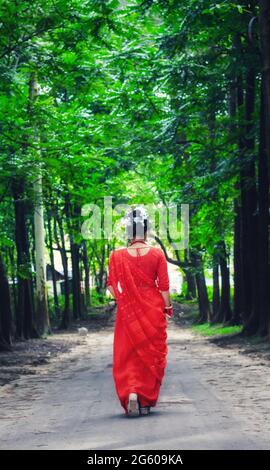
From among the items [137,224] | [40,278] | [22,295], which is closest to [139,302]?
[137,224]

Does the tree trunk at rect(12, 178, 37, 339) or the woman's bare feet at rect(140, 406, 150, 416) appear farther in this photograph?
the tree trunk at rect(12, 178, 37, 339)

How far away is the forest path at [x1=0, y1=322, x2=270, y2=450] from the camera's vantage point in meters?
7.46

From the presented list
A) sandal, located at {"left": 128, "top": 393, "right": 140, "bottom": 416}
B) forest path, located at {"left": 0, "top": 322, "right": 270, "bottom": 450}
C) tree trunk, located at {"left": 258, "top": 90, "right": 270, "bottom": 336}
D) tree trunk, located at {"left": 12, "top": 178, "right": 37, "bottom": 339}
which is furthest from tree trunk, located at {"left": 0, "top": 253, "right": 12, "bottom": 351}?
sandal, located at {"left": 128, "top": 393, "right": 140, "bottom": 416}

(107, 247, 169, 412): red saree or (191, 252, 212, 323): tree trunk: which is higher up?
(107, 247, 169, 412): red saree

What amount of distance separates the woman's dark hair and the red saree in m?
0.21

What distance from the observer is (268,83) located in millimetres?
18156

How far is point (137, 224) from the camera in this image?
10.0 meters

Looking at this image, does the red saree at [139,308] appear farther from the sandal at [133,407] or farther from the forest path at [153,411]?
the forest path at [153,411]

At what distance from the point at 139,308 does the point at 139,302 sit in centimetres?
7

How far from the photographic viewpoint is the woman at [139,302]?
32.4ft

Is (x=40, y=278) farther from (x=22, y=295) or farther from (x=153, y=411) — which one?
(x=153, y=411)

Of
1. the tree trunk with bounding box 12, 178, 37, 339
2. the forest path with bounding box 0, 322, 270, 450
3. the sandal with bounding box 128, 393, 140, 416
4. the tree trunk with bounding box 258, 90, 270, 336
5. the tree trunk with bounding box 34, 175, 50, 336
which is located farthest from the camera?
the tree trunk with bounding box 34, 175, 50, 336

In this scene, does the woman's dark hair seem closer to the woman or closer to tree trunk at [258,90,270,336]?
the woman
